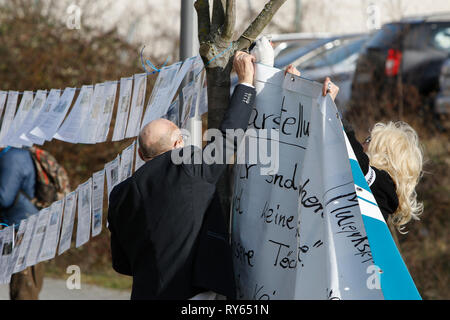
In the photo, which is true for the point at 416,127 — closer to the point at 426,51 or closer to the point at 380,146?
the point at 426,51

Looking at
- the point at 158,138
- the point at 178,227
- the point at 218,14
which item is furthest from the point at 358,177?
the point at 218,14

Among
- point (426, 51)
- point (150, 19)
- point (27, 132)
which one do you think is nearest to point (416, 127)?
point (426, 51)

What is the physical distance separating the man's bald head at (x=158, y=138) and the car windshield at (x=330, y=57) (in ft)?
18.5

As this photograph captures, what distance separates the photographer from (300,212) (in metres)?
3.14

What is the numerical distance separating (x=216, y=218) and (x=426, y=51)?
6.22 m

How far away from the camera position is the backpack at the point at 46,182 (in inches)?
219

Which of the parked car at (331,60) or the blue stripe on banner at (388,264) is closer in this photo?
the blue stripe on banner at (388,264)

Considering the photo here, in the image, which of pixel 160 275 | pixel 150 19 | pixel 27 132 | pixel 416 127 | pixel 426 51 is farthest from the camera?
pixel 150 19

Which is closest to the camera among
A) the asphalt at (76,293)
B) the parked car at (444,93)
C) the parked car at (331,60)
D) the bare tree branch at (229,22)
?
the bare tree branch at (229,22)

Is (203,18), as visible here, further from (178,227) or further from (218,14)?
(178,227)

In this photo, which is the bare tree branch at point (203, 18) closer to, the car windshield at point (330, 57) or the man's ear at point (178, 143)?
the man's ear at point (178, 143)

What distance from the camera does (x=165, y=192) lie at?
3145 mm

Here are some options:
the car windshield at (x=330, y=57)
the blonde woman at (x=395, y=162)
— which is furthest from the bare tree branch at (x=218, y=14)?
the car windshield at (x=330, y=57)
